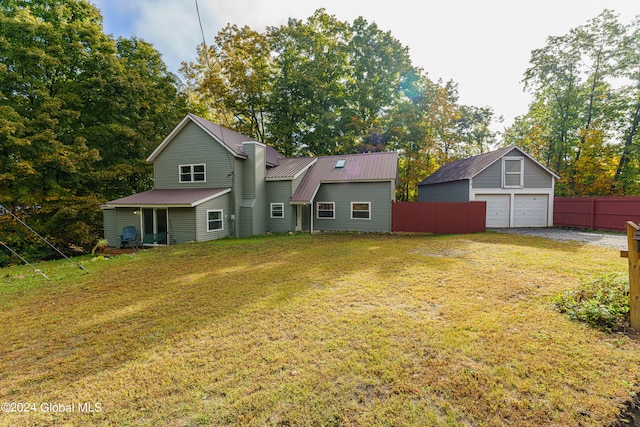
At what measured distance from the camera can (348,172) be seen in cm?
1739

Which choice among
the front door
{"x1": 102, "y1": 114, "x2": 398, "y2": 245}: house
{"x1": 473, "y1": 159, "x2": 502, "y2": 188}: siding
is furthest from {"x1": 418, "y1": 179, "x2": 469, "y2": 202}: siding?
the front door

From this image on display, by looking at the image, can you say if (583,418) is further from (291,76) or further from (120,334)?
(291,76)

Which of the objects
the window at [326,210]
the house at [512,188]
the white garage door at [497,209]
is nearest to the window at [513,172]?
the house at [512,188]

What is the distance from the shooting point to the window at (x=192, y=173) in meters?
16.4

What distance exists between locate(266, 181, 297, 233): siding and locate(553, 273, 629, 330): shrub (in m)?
13.7

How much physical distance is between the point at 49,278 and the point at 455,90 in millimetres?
36437

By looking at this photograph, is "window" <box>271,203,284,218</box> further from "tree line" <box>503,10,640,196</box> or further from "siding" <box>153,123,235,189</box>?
"tree line" <box>503,10,640,196</box>

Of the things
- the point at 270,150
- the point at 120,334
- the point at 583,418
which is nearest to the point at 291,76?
the point at 270,150

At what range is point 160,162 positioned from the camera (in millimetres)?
16984

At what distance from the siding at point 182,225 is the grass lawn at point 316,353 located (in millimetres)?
7218

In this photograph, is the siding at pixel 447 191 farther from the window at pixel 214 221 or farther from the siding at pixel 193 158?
the window at pixel 214 221

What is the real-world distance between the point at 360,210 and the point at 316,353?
13.9 m

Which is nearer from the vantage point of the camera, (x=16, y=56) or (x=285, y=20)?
(x=16, y=56)

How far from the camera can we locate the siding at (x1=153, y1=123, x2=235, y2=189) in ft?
52.3
